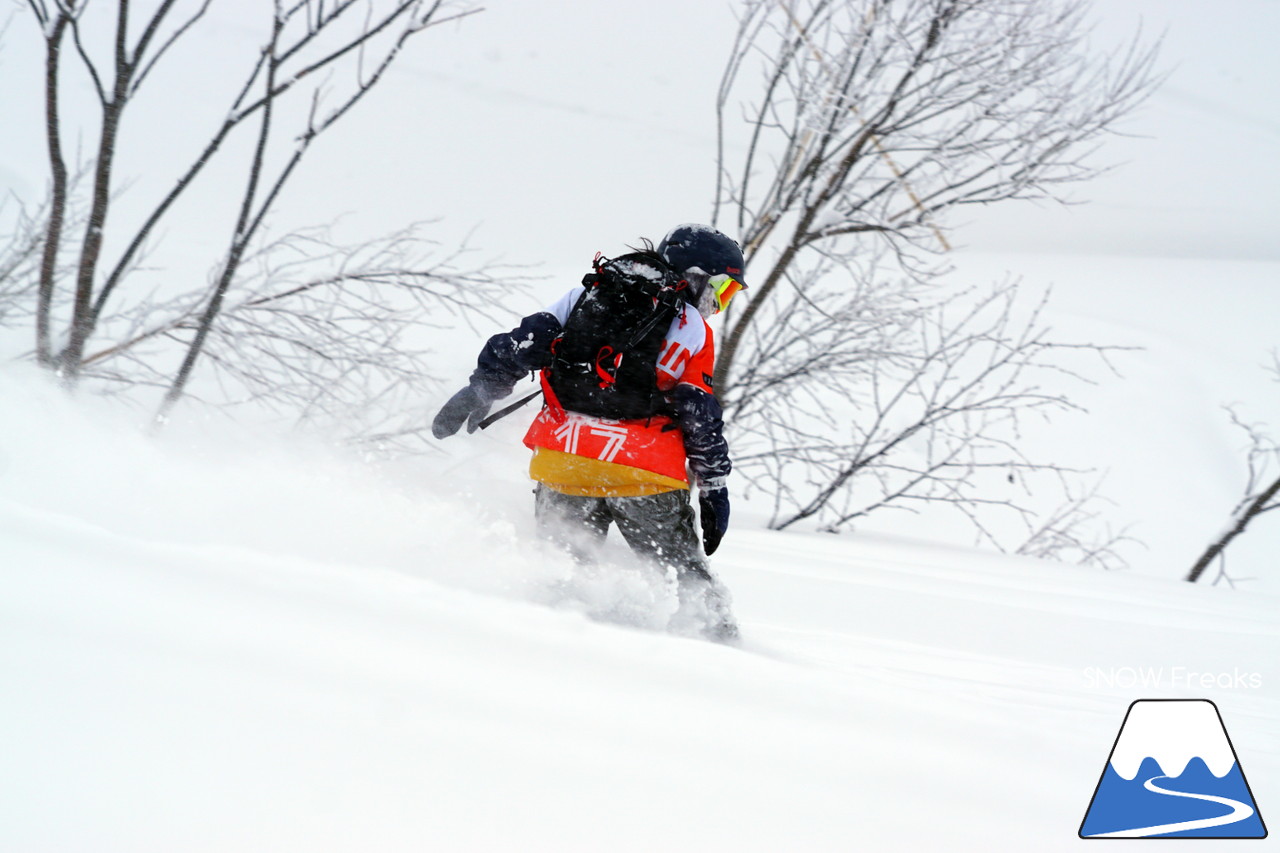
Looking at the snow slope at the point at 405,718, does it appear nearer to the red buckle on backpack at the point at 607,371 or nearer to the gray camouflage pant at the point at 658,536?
the gray camouflage pant at the point at 658,536

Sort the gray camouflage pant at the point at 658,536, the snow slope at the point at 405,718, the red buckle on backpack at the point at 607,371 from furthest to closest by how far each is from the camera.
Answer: the gray camouflage pant at the point at 658,536 → the red buckle on backpack at the point at 607,371 → the snow slope at the point at 405,718

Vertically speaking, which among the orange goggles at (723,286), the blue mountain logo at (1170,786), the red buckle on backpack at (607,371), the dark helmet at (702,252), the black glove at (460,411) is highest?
the dark helmet at (702,252)

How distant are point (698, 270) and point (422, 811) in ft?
6.43

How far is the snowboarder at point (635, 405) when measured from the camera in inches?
92.1

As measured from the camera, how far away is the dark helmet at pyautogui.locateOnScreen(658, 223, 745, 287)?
2520 mm

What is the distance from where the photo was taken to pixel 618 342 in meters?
2.31

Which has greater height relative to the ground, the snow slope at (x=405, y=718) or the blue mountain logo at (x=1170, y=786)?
the snow slope at (x=405, y=718)

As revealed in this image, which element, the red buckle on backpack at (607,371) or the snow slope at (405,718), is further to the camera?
the red buckle on backpack at (607,371)

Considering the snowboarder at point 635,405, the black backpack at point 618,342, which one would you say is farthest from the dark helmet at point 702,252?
the black backpack at point 618,342

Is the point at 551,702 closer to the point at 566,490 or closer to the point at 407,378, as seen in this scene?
the point at 566,490

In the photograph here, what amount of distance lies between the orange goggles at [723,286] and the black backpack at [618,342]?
187mm

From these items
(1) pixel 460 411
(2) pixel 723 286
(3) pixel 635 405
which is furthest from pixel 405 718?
(2) pixel 723 286

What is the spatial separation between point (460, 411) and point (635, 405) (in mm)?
613

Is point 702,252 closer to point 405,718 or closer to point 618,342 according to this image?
point 618,342
